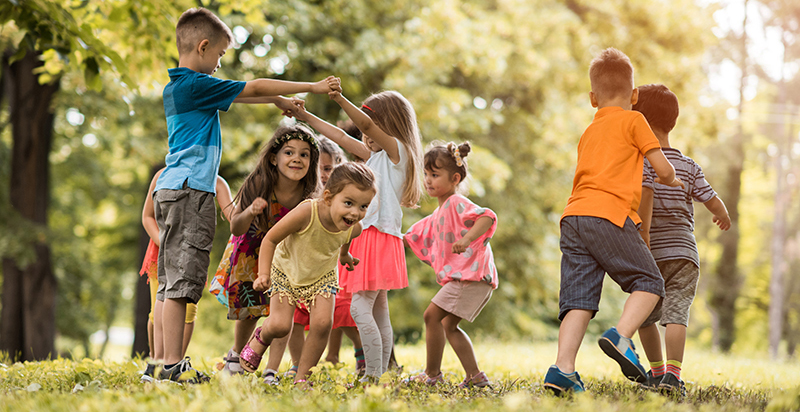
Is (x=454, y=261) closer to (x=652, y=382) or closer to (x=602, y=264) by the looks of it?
(x=602, y=264)

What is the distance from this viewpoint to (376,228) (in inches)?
164

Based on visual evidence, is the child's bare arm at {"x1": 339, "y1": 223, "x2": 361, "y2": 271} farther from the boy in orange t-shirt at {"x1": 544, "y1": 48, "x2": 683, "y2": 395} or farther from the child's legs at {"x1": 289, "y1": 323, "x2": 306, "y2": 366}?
the boy in orange t-shirt at {"x1": 544, "y1": 48, "x2": 683, "y2": 395}

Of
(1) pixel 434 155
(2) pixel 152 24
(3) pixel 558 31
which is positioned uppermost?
(3) pixel 558 31

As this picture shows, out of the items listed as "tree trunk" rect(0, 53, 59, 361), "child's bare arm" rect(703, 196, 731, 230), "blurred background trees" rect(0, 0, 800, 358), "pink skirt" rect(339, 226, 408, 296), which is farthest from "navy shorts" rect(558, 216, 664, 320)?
"tree trunk" rect(0, 53, 59, 361)

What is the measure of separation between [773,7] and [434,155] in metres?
21.9

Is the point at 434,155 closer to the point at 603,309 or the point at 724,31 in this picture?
the point at 603,309

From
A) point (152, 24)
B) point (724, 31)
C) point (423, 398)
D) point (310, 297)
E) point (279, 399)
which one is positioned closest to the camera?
point (279, 399)

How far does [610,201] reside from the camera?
3311mm

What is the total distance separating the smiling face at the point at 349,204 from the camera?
3566mm

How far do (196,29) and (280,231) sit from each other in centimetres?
135

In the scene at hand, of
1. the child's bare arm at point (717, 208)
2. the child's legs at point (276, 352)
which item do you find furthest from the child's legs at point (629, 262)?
the child's legs at point (276, 352)

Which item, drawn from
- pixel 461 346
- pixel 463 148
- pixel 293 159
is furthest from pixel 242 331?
pixel 463 148

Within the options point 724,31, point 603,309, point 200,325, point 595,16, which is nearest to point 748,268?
point 724,31

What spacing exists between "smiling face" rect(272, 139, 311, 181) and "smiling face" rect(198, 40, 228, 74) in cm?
75
